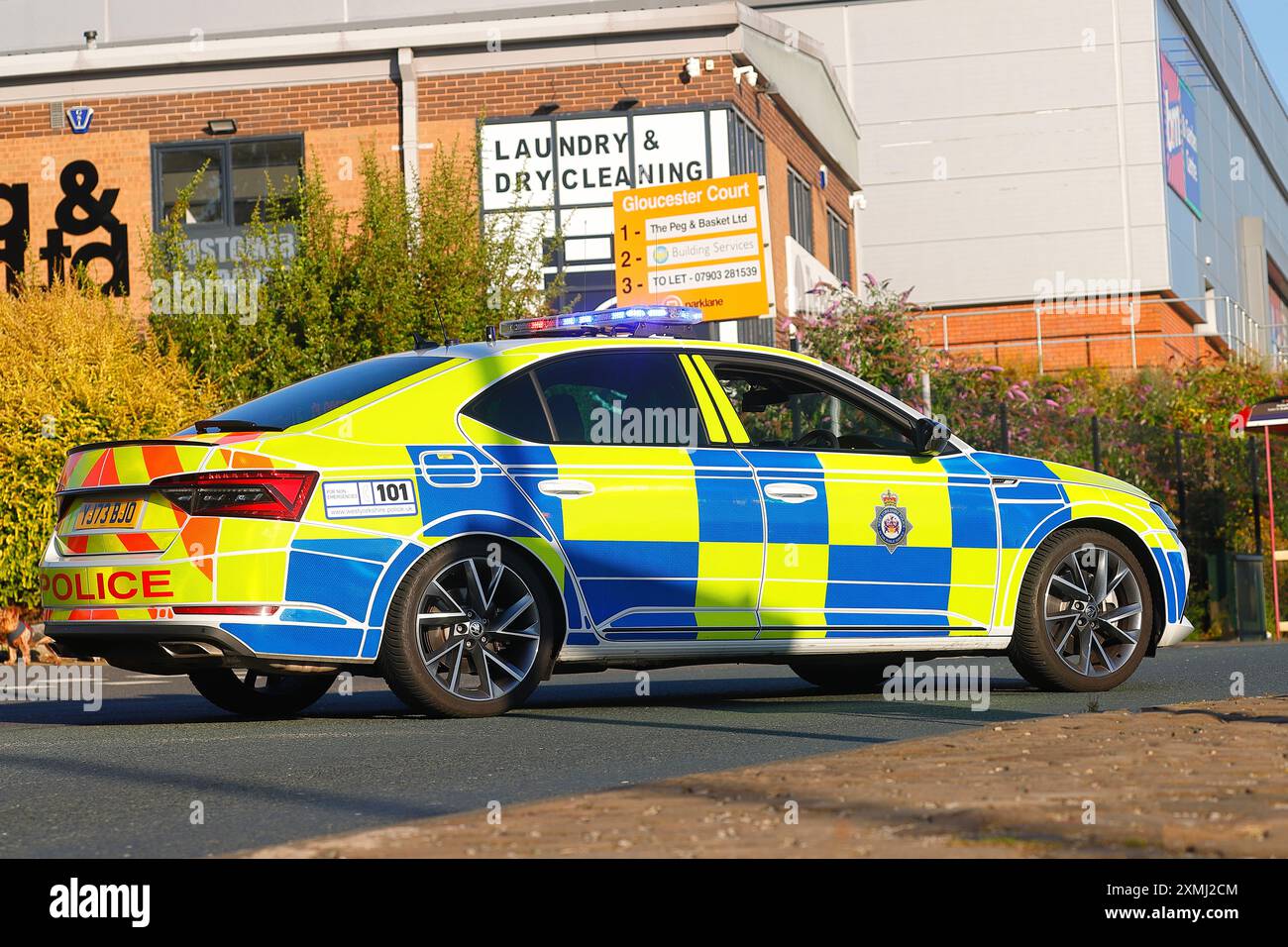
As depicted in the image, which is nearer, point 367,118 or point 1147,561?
point 1147,561

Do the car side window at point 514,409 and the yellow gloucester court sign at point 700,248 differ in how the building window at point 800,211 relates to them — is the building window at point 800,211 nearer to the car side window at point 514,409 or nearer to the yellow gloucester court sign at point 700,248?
the yellow gloucester court sign at point 700,248

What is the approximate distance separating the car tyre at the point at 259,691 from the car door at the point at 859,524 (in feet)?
7.29

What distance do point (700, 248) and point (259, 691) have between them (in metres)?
10.0

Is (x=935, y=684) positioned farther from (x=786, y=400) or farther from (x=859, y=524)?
(x=786, y=400)

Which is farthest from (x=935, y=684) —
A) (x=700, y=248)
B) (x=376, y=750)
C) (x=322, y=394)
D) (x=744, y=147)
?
(x=744, y=147)

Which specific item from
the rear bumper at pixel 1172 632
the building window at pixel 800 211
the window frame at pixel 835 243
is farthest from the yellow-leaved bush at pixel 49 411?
the window frame at pixel 835 243

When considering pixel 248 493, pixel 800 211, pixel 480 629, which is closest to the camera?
pixel 248 493

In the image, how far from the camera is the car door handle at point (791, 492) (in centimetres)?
867

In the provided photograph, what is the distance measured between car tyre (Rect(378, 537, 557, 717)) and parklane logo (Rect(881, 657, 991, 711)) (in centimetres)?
204

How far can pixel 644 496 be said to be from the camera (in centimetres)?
838

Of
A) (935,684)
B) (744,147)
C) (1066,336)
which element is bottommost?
(935,684)
